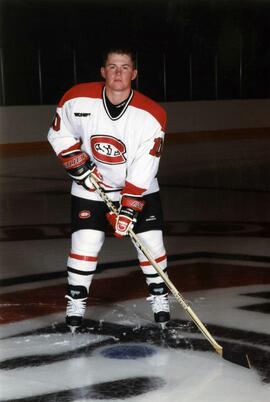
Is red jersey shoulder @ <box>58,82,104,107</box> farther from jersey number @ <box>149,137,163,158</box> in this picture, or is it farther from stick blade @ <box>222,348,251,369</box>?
stick blade @ <box>222,348,251,369</box>

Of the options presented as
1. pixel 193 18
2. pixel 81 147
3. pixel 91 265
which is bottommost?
pixel 91 265

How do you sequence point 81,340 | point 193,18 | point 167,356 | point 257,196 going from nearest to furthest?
point 167,356, point 81,340, point 257,196, point 193,18

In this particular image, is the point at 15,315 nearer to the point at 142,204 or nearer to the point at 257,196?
the point at 142,204

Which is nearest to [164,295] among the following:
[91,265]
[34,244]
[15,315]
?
[91,265]

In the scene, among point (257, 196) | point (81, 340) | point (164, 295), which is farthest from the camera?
point (257, 196)

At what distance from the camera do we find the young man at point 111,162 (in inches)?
A: 132

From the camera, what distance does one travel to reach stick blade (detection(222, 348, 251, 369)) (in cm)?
Result: 298

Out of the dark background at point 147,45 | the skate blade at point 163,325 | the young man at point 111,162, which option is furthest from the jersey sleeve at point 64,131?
the dark background at point 147,45

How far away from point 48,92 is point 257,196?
6.19 m

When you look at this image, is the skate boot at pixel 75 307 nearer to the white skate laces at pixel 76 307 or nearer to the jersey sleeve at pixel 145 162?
the white skate laces at pixel 76 307

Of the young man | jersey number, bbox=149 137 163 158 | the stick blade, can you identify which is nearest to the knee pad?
the young man

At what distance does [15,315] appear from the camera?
3725 mm

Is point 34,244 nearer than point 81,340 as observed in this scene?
No

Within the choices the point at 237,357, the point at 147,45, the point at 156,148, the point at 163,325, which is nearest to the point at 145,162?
the point at 156,148
